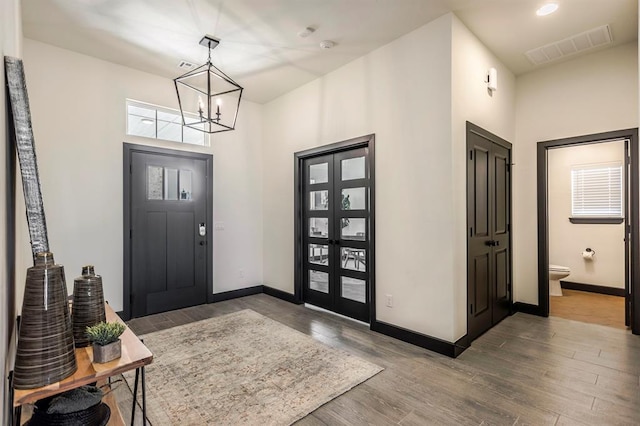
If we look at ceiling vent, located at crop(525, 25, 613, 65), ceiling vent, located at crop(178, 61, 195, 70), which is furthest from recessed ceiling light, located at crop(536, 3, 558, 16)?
ceiling vent, located at crop(178, 61, 195, 70)

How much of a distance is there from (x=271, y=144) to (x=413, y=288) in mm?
3204

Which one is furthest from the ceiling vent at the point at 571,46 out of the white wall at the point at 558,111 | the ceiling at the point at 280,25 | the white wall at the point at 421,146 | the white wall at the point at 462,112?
the white wall at the point at 462,112

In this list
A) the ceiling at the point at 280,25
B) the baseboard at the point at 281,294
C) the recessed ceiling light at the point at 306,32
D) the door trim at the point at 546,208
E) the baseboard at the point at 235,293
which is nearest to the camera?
the ceiling at the point at 280,25

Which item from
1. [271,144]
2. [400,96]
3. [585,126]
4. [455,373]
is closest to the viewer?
[455,373]

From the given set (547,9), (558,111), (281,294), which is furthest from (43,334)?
(558,111)

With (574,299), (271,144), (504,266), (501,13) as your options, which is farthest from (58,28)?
(574,299)

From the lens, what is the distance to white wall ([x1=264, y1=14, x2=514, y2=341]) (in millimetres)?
3029

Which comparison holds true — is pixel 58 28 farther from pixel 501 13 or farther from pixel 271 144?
pixel 501 13

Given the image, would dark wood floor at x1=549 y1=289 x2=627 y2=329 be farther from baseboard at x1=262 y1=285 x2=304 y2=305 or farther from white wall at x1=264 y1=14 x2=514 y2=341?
baseboard at x1=262 y1=285 x2=304 y2=305

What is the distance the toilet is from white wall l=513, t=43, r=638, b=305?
1121mm

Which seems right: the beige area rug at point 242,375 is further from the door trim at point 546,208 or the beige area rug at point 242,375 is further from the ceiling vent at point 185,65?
the ceiling vent at point 185,65

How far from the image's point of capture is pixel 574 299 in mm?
4848

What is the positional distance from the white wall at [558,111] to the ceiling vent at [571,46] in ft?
0.76

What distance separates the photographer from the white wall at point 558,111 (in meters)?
3.58
